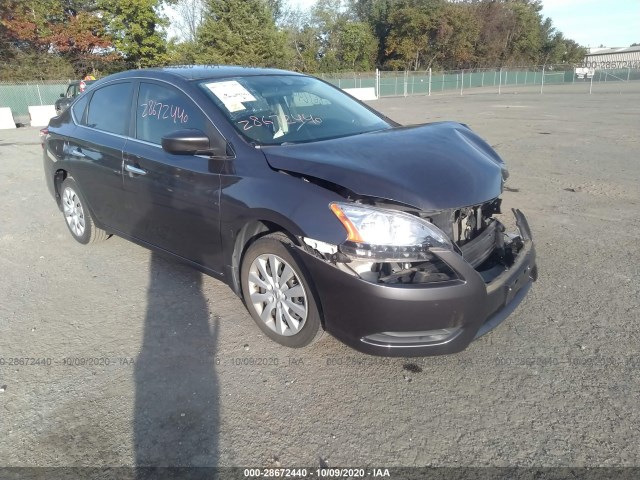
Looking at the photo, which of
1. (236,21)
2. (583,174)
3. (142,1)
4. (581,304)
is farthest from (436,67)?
(581,304)

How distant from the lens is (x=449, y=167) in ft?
9.63

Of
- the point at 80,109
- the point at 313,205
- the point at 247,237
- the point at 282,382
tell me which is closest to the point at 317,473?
the point at 282,382

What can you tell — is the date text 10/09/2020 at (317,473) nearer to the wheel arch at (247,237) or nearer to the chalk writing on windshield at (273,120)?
the wheel arch at (247,237)

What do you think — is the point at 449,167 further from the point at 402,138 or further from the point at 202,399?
the point at 202,399

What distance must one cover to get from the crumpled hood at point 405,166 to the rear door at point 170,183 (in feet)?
1.90

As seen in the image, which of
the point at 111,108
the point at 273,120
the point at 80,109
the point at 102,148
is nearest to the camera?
the point at 273,120

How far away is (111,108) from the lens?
439cm

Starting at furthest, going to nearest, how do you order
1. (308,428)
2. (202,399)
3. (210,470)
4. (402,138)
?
(402,138) < (202,399) < (308,428) < (210,470)

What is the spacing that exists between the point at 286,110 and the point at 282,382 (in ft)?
6.57

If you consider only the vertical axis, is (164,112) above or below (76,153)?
above

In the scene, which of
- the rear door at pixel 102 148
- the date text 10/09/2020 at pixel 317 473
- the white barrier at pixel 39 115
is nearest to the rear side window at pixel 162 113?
the rear door at pixel 102 148

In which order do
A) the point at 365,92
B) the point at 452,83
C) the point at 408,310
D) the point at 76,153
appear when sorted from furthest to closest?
the point at 452,83 < the point at 365,92 < the point at 76,153 < the point at 408,310

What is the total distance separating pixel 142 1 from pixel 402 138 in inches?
1688

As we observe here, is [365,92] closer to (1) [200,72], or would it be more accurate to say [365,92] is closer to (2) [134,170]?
(1) [200,72]
